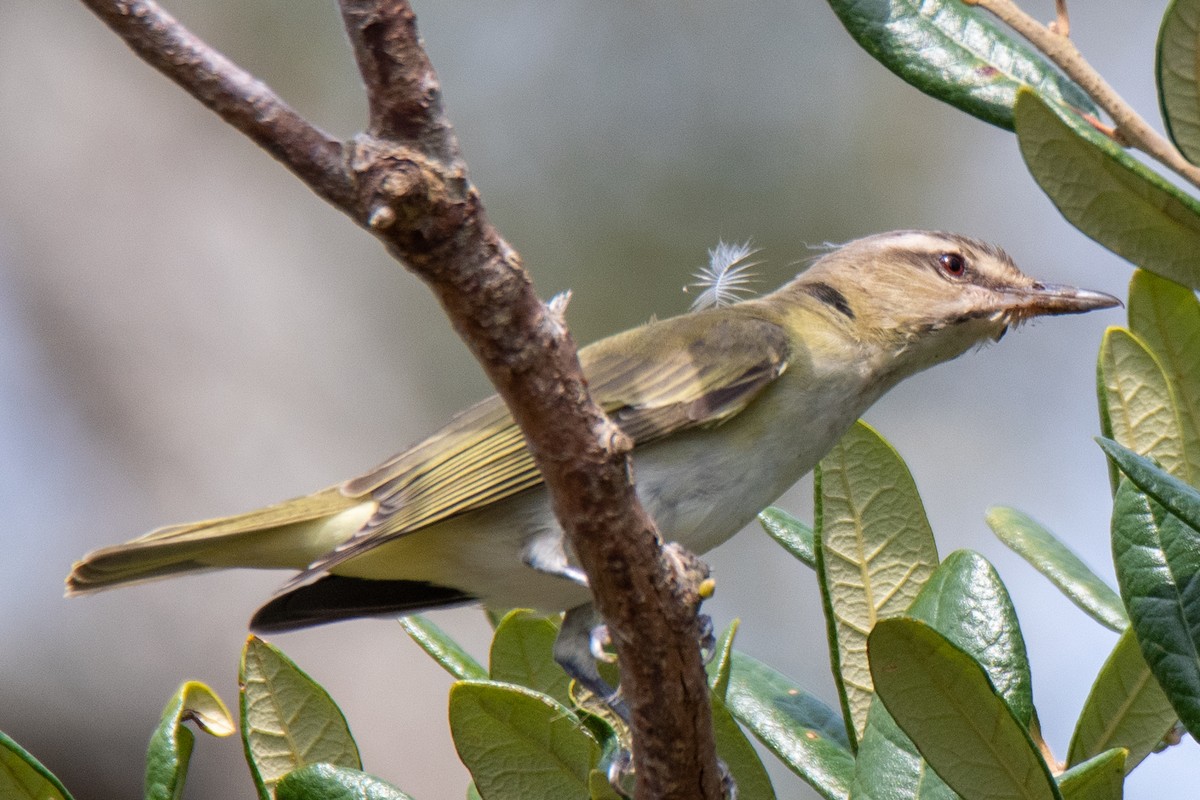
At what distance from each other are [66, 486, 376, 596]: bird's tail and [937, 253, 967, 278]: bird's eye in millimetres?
1628

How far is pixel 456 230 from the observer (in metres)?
1.29

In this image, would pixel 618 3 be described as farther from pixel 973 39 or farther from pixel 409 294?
pixel 973 39

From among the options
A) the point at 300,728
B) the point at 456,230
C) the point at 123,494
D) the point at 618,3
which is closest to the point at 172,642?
the point at 123,494

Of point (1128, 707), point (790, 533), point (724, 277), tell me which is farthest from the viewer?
point (724, 277)

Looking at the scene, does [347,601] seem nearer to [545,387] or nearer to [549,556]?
[549,556]

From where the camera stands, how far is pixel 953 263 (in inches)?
138

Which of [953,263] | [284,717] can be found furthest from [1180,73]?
[953,263]

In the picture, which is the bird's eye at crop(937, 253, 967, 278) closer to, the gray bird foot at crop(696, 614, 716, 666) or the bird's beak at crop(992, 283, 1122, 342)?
the bird's beak at crop(992, 283, 1122, 342)

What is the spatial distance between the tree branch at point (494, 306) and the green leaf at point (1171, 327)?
0.89 m

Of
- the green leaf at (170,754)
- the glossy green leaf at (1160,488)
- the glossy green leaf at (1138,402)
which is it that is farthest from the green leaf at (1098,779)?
the green leaf at (170,754)

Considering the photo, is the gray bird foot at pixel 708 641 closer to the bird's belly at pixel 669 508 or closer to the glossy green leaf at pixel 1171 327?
the bird's belly at pixel 669 508

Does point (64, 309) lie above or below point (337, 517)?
above

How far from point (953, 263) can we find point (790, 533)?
1.37 metres

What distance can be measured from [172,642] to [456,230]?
15.3 feet
